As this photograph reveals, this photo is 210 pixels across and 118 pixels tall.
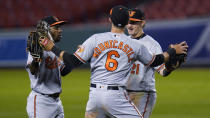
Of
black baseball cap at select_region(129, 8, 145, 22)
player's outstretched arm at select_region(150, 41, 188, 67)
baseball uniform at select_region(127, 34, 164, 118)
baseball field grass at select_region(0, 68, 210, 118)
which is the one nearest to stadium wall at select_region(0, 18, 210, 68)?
baseball field grass at select_region(0, 68, 210, 118)

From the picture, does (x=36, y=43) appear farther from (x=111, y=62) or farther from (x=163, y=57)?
(x=163, y=57)

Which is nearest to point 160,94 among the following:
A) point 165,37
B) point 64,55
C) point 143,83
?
point 165,37

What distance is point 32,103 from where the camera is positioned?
6555mm

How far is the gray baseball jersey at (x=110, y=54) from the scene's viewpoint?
594 cm

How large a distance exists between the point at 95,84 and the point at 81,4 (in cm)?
2239

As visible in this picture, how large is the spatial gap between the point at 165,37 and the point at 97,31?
136 inches

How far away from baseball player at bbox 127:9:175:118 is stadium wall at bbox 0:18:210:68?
13973 millimetres

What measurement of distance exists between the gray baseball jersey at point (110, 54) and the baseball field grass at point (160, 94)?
5230mm

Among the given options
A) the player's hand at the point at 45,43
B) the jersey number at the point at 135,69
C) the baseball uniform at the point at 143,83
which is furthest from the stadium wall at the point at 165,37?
the player's hand at the point at 45,43

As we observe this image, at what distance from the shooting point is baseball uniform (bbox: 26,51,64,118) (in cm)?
654

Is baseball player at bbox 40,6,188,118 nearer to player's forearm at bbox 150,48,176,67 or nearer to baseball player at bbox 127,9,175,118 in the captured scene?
player's forearm at bbox 150,48,176,67

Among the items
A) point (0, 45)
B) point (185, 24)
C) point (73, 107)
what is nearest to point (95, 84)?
point (73, 107)

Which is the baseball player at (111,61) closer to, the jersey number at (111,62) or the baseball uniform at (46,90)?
the jersey number at (111,62)

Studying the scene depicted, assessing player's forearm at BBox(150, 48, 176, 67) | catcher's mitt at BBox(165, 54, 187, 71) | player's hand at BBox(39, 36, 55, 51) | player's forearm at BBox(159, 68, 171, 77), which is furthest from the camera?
player's forearm at BBox(159, 68, 171, 77)
